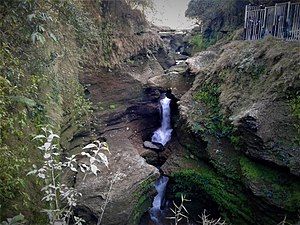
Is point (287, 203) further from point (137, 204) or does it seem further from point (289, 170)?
point (137, 204)

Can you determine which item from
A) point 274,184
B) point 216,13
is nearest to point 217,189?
point 274,184

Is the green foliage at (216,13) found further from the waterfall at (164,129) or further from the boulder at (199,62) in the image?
the waterfall at (164,129)

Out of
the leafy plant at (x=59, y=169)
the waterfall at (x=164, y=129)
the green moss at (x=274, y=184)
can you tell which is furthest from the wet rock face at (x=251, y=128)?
the leafy plant at (x=59, y=169)

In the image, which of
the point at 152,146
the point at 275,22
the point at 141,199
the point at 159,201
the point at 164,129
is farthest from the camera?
the point at 164,129

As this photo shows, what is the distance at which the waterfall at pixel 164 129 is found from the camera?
40.4ft

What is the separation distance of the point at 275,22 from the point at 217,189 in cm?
655

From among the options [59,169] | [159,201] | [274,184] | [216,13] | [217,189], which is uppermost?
[216,13]

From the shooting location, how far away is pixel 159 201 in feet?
33.3

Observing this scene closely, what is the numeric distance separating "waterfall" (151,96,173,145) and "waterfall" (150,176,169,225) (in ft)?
6.89

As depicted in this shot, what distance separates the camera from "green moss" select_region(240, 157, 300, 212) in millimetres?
6574

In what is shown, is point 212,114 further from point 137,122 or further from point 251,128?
point 137,122

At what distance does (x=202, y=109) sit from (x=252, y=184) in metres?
3.50

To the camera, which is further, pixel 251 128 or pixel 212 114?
pixel 212 114

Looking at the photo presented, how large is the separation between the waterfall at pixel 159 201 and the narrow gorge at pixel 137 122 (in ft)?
0.12
